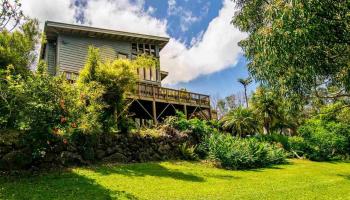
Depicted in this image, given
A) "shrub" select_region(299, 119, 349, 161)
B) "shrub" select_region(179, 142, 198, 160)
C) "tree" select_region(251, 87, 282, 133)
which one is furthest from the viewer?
"tree" select_region(251, 87, 282, 133)

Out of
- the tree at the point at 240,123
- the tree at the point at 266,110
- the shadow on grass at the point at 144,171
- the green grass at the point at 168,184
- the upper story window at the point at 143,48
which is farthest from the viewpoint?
the tree at the point at 266,110

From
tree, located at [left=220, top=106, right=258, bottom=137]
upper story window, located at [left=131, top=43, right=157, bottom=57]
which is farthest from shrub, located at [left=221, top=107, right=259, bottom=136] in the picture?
upper story window, located at [left=131, top=43, right=157, bottom=57]

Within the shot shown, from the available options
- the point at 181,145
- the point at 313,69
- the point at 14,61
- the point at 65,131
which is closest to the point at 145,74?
the point at 181,145

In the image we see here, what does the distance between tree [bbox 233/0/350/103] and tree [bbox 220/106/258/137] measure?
14.3 meters

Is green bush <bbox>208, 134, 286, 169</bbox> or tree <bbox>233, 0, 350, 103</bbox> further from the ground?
tree <bbox>233, 0, 350, 103</bbox>

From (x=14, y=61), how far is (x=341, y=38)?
44.5 ft

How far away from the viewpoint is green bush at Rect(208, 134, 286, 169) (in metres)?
16.7

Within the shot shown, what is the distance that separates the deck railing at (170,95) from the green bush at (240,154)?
6.40 meters

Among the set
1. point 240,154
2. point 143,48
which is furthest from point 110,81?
point 143,48

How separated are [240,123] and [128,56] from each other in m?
10.8

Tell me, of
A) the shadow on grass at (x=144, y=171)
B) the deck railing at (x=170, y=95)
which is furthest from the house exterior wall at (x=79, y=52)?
the shadow on grass at (x=144, y=171)

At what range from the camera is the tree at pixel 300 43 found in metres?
9.88

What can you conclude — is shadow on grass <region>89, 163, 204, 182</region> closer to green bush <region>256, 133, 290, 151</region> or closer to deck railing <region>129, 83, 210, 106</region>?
deck railing <region>129, 83, 210, 106</region>

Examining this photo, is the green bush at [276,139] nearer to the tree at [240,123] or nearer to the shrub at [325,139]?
the shrub at [325,139]
